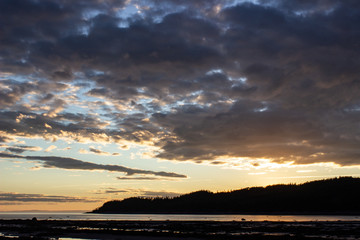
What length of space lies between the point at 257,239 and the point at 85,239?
87.9ft

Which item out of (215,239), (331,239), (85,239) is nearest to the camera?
(331,239)

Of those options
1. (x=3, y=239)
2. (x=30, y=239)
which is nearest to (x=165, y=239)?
(x=30, y=239)

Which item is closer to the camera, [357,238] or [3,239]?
[357,238]

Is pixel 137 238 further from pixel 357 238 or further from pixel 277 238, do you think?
pixel 357 238

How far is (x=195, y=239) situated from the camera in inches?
2194

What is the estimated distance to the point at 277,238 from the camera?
54.5 m

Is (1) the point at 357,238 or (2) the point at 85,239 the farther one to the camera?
(2) the point at 85,239

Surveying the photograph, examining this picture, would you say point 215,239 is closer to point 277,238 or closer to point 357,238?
point 277,238

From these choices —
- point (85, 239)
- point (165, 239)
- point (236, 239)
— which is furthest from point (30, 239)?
point (236, 239)

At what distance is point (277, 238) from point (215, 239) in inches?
355

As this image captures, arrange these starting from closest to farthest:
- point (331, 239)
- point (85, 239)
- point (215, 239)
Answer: point (331, 239), point (215, 239), point (85, 239)

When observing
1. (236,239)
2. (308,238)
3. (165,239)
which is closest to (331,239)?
(308,238)

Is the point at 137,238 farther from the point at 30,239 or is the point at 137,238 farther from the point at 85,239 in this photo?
the point at 30,239

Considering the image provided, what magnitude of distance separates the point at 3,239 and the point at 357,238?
5174 centimetres
